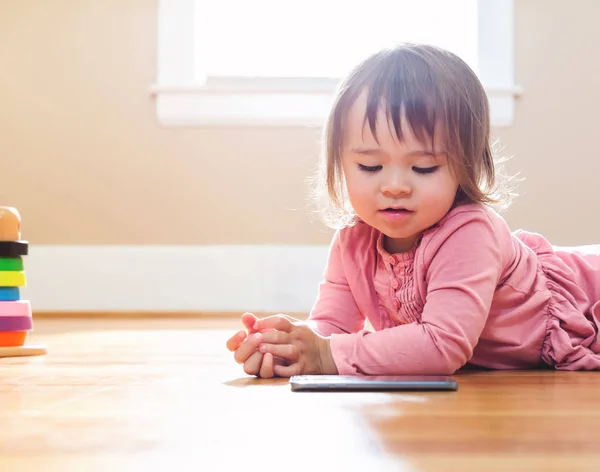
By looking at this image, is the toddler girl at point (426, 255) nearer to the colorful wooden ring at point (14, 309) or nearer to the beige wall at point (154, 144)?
the colorful wooden ring at point (14, 309)

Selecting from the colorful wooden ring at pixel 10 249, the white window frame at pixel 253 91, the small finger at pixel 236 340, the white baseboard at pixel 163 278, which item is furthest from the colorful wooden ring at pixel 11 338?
the white window frame at pixel 253 91

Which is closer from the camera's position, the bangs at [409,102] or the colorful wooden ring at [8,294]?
the bangs at [409,102]

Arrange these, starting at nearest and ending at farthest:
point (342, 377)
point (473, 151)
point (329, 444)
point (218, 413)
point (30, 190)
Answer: point (329, 444) → point (218, 413) → point (342, 377) → point (473, 151) → point (30, 190)

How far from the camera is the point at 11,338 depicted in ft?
4.19

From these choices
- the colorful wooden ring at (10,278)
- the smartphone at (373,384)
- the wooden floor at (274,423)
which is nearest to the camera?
the wooden floor at (274,423)

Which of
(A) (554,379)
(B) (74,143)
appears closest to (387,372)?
(A) (554,379)

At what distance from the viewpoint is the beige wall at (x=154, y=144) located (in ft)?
7.89

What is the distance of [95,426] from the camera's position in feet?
2.07

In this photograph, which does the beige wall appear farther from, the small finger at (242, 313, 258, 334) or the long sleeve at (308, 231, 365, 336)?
the small finger at (242, 313, 258, 334)

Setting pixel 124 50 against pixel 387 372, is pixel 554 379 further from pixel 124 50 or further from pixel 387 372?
pixel 124 50

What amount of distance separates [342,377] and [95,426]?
12.6 inches

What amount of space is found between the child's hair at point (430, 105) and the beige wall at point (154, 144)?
1391mm

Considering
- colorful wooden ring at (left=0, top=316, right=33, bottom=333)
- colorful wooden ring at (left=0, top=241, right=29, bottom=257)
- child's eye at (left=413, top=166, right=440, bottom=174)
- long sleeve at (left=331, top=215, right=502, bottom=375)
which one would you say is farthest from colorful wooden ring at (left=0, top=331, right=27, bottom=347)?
child's eye at (left=413, top=166, right=440, bottom=174)

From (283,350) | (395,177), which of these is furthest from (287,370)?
(395,177)
